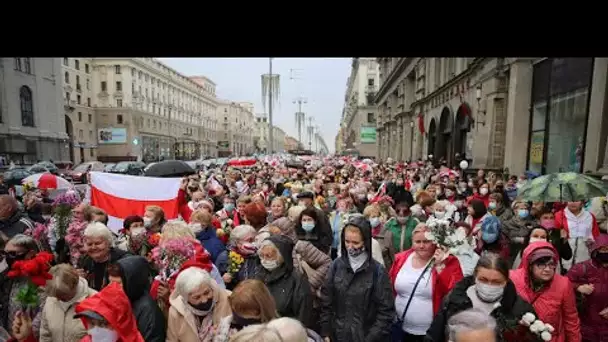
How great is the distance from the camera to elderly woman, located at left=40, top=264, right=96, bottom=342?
2.83 meters

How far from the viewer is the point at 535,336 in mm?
2264

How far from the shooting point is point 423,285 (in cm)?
328

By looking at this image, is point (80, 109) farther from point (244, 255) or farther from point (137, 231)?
point (244, 255)

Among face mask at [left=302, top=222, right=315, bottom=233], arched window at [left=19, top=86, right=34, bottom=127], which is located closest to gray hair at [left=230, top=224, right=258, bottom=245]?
face mask at [left=302, top=222, right=315, bottom=233]

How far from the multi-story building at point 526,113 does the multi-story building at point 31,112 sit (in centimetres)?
3436

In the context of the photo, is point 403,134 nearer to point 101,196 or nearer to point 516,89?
point 516,89

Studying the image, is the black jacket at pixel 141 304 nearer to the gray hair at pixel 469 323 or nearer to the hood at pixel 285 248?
the hood at pixel 285 248

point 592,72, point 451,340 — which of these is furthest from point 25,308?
point 592,72

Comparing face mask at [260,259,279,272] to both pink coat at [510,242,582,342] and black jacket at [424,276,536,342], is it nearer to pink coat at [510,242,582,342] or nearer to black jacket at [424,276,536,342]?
black jacket at [424,276,536,342]

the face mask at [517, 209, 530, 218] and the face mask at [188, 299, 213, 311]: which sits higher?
the face mask at [517, 209, 530, 218]

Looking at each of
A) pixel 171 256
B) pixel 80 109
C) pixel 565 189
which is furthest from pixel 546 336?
pixel 80 109

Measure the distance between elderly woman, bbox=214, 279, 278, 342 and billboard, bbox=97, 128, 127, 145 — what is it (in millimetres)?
70373

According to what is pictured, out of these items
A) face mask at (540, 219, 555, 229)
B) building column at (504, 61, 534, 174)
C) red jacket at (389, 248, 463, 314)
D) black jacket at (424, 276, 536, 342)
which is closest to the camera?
black jacket at (424, 276, 536, 342)
